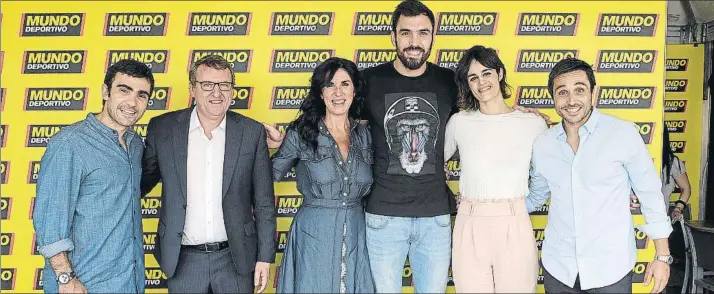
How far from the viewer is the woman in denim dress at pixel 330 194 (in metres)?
2.72

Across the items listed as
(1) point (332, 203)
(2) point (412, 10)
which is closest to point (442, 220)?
(1) point (332, 203)

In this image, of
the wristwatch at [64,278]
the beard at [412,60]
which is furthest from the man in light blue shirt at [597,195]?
the wristwatch at [64,278]

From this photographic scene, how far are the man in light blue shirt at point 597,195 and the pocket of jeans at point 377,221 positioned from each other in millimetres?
794

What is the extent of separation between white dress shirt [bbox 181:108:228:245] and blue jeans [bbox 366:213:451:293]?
73cm

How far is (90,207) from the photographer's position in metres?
2.44

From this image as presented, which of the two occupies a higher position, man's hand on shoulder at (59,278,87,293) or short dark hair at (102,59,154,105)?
short dark hair at (102,59,154,105)

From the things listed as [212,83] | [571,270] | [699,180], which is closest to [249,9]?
[212,83]

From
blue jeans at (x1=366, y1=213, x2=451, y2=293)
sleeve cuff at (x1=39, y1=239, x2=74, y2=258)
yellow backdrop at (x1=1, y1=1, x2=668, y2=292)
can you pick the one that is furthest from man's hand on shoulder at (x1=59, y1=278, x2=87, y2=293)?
yellow backdrop at (x1=1, y1=1, x2=668, y2=292)

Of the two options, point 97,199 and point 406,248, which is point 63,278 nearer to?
point 97,199

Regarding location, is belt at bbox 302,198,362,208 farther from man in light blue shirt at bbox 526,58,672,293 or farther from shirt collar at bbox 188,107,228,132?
man in light blue shirt at bbox 526,58,672,293

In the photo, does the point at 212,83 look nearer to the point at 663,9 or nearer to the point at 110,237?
the point at 110,237

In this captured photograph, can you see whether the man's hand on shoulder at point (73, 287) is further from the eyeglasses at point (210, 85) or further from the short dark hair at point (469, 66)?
the short dark hair at point (469, 66)

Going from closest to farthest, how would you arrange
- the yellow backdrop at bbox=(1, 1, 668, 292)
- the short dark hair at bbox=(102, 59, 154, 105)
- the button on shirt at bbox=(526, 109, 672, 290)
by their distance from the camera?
the button on shirt at bbox=(526, 109, 672, 290), the short dark hair at bbox=(102, 59, 154, 105), the yellow backdrop at bbox=(1, 1, 668, 292)

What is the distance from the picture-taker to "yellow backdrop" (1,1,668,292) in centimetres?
371
